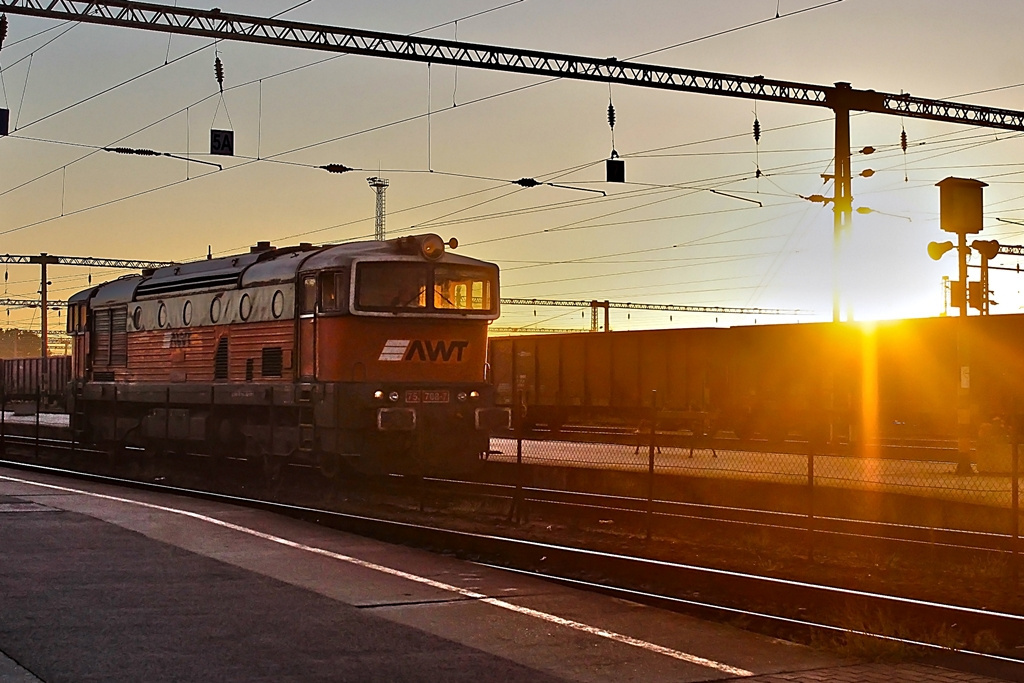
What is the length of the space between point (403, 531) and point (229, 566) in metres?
2.74

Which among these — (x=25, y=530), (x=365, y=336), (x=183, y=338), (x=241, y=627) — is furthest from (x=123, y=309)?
(x=241, y=627)

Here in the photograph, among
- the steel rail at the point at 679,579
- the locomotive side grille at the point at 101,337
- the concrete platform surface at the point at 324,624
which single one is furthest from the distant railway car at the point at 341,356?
the concrete platform surface at the point at 324,624

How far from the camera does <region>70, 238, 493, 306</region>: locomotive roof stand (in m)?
19.3

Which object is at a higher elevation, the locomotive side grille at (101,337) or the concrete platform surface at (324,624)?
the locomotive side grille at (101,337)

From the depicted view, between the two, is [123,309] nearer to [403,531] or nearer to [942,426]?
[403,531]

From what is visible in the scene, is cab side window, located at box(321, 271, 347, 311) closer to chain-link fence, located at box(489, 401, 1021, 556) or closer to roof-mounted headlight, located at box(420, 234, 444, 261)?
roof-mounted headlight, located at box(420, 234, 444, 261)

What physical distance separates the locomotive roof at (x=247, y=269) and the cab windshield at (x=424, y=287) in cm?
19

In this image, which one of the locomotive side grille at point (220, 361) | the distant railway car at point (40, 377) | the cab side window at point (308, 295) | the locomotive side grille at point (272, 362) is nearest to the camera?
the cab side window at point (308, 295)

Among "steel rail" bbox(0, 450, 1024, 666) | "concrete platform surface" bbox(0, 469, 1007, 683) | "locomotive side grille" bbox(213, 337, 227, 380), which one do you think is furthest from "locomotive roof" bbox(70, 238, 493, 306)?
"concrete platform surface" bbox(0, 469, 1007, 683)

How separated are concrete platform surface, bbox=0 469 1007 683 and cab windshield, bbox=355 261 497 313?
6282 mm

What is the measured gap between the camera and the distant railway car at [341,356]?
1881 centimetres

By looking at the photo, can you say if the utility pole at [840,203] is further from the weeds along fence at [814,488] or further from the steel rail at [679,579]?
the steel rail at [679,579]

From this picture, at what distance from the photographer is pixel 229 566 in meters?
11.5

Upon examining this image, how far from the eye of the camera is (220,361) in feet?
70.9
